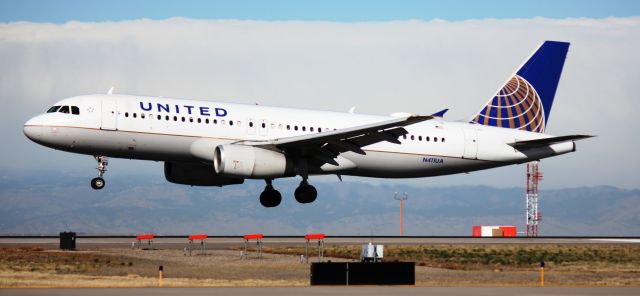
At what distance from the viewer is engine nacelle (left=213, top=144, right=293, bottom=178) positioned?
173ft

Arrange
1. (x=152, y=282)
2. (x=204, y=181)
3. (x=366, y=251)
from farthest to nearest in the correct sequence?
1. (x=204, y=181)
2. (x=366, y=251)
3. (x=152, y=282)

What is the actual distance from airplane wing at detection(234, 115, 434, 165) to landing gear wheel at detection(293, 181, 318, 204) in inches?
73.2

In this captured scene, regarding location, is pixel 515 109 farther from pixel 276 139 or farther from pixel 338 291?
pixel 338 291

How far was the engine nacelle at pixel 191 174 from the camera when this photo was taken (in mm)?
58094

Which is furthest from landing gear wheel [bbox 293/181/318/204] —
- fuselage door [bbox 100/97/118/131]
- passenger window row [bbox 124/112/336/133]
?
fuselage door [bbox 100/97/118/131]

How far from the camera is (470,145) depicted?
60875mm

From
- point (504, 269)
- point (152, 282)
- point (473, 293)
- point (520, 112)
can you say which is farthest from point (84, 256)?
point (520, 112)

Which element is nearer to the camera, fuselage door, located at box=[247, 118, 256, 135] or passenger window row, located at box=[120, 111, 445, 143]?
passenger window row, located at box=[120, 111, 445, 143]

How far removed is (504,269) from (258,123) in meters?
13.4

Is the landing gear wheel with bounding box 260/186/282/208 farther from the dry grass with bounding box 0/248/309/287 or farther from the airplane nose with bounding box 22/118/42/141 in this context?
the airplane nose with bounding box 22/118/42/141

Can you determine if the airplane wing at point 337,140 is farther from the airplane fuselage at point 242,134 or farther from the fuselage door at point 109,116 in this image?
the fuselage door at point 109,116

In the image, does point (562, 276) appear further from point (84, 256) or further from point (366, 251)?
point (84, 256)

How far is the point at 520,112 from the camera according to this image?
65438mm

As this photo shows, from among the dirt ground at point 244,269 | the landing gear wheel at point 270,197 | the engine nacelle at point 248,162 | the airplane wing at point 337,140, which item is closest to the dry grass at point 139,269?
the dirt ground at point 244,269
